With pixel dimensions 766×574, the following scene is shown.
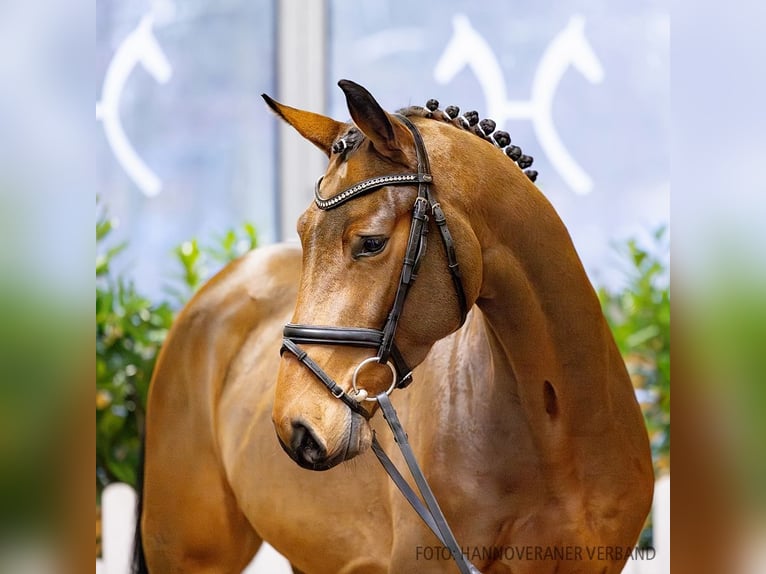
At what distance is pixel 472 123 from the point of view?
1.30m

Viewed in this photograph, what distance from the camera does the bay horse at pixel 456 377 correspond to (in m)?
1.09

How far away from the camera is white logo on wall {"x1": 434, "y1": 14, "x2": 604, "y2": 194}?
285 cm

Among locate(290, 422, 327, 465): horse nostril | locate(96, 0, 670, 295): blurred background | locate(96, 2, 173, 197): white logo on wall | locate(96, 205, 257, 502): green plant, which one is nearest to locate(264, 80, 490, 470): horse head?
locate(290, 422, 327, 465): horse nostril

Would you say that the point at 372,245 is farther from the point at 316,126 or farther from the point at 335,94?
the point at 335,94

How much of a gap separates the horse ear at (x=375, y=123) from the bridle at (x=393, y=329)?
30mm

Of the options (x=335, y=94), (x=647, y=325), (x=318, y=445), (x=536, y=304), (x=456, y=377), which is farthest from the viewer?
(x=335, y=94)

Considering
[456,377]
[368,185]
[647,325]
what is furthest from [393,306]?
[647,325]

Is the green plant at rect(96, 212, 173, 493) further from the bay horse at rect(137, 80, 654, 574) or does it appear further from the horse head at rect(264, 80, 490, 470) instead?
the horse head at rect(264, 80, 490, 470)

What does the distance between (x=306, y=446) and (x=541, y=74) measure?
2144mm
